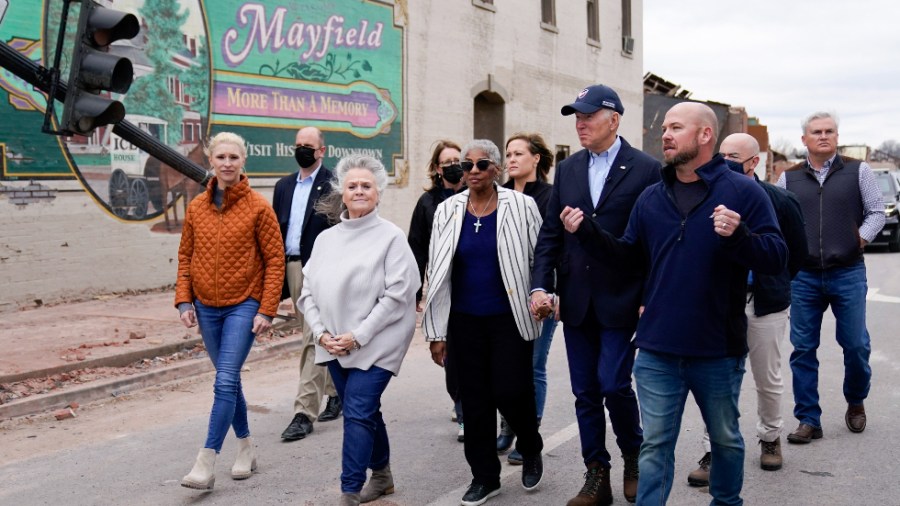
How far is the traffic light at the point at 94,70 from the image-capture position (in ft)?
20.3

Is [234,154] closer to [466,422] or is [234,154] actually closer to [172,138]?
[466,422]

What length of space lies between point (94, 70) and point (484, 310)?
10.9ft

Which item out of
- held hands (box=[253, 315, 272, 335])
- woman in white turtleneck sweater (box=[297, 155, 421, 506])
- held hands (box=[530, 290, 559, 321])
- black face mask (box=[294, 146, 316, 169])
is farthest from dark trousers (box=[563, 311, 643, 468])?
black face mask (box=[294, 146, 316, 169])

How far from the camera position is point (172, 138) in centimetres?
1309

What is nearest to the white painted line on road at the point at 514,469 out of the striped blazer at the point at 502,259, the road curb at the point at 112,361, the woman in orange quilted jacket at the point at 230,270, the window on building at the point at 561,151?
the striped blazer at the point at 502,259

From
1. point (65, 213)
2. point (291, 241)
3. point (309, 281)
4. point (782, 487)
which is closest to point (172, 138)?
point (65, 213)

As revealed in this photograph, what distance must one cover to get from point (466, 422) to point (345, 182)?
1.43 meters

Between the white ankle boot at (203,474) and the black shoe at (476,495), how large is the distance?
1.37 m

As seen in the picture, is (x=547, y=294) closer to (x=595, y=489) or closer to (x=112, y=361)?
(x=595, y=489)

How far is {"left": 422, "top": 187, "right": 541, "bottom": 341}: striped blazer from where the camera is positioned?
476cm

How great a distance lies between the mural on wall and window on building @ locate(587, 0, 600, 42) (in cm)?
943

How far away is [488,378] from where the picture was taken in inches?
192

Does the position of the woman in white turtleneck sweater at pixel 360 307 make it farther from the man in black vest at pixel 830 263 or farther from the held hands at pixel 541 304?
the man in black vest at pixel 830 263

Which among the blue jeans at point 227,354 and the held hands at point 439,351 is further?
the blue jeans at point 227,354
